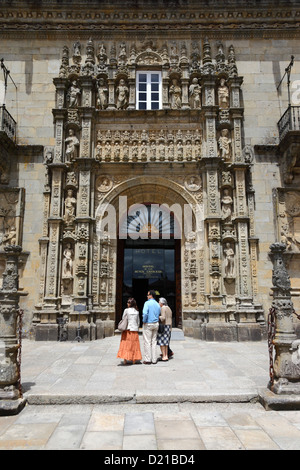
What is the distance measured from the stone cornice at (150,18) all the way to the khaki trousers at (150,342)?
11420 millimetres

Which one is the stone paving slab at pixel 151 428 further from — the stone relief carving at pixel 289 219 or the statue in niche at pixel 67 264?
the stone relief carving at pixel 289 219

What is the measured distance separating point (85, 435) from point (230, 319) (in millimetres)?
7819

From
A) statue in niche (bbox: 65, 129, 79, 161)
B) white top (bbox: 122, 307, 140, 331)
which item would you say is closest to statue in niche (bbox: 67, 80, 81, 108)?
statue in niche (bbox: 65, 129, 79, 161)

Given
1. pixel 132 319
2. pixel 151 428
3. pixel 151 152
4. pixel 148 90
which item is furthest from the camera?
pixel 148 90

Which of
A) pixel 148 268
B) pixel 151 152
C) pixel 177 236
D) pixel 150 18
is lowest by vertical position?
pixel 148 268

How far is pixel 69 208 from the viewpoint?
11633 millimetres

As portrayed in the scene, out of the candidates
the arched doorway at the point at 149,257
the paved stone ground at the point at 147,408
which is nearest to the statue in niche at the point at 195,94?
the arched doorway at the point at 149,257

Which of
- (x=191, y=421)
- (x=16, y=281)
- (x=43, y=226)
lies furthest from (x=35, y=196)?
(x=191, y=421)

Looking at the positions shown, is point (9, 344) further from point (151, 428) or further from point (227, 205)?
point (227, 205)

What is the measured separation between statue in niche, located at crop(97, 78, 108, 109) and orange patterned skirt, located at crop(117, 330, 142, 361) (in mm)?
8745

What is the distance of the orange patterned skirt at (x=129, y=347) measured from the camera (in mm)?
6997

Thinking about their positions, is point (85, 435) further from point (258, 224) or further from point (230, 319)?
point (258, 224)

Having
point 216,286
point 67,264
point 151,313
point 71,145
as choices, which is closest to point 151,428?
point 151,313

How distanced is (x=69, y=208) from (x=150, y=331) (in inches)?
239
